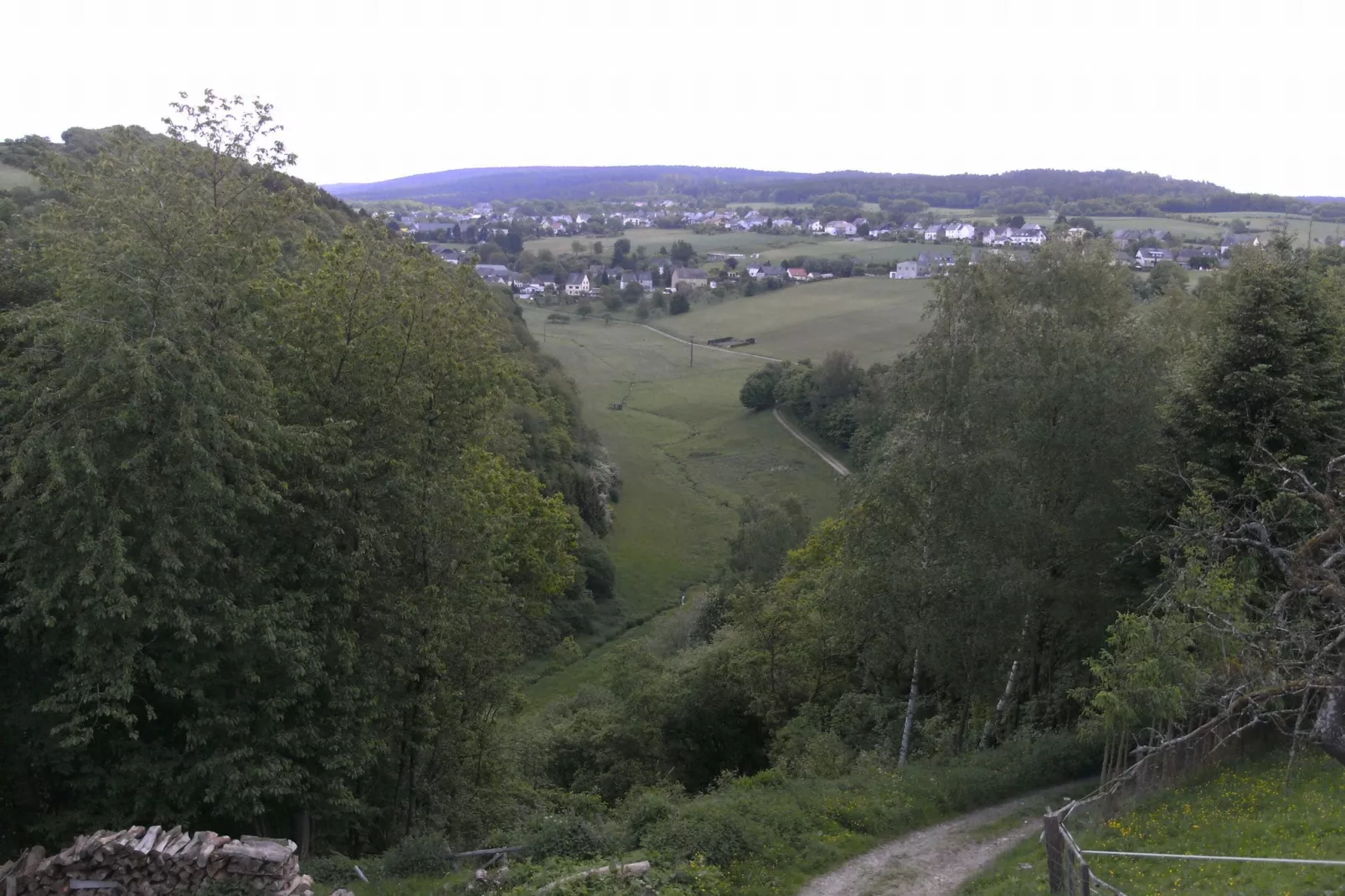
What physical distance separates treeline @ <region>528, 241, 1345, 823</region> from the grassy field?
2.97ft

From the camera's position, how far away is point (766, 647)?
2377 centimetres

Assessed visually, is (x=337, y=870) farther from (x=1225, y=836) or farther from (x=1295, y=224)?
(x=1295, y=224)

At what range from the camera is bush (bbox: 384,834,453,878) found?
1383 centimetres

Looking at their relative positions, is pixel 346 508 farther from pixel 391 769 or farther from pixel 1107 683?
pixel 1107 683

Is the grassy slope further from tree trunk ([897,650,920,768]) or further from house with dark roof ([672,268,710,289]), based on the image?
house with dark roof ([672,268,710,289])

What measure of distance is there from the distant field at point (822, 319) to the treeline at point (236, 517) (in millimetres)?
68017

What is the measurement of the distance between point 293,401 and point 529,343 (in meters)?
54.6

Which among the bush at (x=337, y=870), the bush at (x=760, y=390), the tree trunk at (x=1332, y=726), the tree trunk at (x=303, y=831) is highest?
the tree trunk at (x=1332, y=726)

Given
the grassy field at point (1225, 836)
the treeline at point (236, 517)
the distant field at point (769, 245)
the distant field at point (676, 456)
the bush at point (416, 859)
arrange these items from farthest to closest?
the distant field at point (769, 245)
the distant field at point (676, 456)
the bush at point (416, 859)
the treeline at point (236, 517)
the grassy field at point (1225, 836)

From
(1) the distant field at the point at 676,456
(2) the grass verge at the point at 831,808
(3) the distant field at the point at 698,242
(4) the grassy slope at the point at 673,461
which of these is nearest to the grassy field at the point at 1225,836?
(2) the grass verge at the point at 831,808

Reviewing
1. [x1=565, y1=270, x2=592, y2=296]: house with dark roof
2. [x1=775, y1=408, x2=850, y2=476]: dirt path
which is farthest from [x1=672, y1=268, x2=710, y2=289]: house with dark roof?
[x1=775, y1=408, x2=850, y2=476]: dirt path

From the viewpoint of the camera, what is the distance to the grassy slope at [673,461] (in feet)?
173

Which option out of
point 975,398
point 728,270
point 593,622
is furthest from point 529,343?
point 728,270

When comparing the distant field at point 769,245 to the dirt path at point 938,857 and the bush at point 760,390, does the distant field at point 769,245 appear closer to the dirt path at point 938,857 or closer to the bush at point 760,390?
the bush at point 760,390
